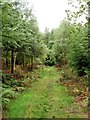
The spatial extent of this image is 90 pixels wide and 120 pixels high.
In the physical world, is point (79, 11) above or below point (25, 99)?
above

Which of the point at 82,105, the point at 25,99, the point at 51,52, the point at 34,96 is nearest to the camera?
the point at 82,105

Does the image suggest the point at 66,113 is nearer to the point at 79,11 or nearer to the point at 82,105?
the point at 82,105

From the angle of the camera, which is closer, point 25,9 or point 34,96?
point 34,96

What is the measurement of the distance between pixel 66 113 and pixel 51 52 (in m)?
56.0

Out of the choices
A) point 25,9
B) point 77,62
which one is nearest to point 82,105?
point 77,62

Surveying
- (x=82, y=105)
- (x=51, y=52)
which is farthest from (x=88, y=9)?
Result: (x=51, y=52)

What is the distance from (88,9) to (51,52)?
182 feet

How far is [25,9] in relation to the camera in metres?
40.9

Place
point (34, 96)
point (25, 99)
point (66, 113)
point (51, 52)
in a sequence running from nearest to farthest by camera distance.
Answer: point (66, 113) < point (25, 99) < point (34, 96) < point (51, 52)

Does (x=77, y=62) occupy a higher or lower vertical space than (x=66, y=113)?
higher

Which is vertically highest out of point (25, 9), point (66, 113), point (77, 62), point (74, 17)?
point (25, 9)

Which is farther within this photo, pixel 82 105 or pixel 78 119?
pixel 82 105

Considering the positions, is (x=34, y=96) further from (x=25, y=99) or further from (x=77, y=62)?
(x=77, y=62)

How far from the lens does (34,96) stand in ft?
63.5
